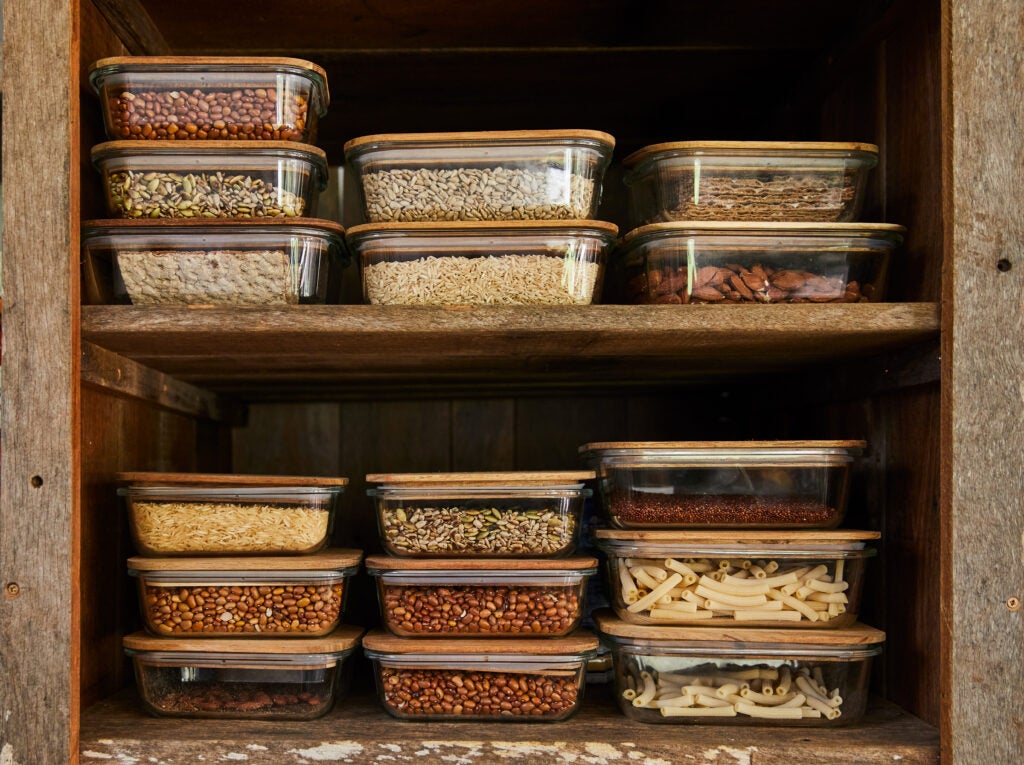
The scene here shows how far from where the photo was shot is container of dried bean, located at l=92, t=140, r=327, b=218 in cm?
109

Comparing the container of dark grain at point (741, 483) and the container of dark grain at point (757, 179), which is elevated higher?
the container of dark grain at point (757, 179)

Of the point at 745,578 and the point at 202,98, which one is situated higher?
the point at 202,98

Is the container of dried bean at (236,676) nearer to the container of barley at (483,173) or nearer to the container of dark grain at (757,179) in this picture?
the container of barley at (483,173)

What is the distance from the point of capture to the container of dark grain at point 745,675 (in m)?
1.10

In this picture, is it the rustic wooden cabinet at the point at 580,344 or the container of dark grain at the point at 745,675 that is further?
the container of dark grain at the point at 745,675

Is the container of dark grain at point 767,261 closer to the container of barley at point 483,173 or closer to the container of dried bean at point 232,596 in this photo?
the container of barley at point 483,173

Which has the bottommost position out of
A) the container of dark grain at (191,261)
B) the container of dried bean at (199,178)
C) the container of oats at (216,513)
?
the container of oats at (216,513)

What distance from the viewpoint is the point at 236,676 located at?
3.68ft

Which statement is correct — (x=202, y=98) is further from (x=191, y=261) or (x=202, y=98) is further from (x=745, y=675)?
(x=745, y=675)

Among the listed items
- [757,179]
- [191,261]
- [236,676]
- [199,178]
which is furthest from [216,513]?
[757,179]

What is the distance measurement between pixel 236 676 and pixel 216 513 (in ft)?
0.69

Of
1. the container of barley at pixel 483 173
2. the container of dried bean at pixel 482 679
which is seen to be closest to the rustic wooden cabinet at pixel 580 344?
the container of dried bean at pixel 482 679

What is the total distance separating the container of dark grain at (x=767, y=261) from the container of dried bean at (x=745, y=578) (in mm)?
311

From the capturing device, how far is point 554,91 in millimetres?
1468
